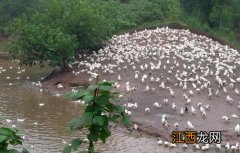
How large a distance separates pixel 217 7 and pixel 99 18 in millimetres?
17002

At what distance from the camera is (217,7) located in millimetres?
39969

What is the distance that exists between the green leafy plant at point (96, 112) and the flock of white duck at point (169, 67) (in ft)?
33.8

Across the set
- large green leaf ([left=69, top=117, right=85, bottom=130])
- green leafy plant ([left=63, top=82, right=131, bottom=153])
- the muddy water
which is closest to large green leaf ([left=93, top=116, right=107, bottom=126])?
green leafy plant ([left=63, top=82, right=131, bottom=153])

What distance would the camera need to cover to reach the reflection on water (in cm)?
1410

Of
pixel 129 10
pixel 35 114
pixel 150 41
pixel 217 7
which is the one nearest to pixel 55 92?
pixel 35 114

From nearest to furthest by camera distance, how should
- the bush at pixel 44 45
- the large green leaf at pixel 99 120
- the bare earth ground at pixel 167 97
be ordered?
1. the large green leaf at pixel 99 120
2. the bare earth ground at pixel 167 97
3. the bush at pixel 44 45

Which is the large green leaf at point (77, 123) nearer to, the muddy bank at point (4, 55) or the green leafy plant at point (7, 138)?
the green leafy plant at point (7, 138)

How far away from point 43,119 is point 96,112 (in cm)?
1323

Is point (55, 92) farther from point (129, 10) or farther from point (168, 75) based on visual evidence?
point (129, 10)

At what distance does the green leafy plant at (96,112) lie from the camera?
4.18m

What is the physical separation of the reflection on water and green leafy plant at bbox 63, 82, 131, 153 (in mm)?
9381

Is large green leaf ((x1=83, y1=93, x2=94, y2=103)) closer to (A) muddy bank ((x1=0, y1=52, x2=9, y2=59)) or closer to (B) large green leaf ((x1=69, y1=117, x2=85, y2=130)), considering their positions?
(B) large green leaf ((x1=69, y1=117, x2=85, y2=130))

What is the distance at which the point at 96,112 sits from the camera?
423cm

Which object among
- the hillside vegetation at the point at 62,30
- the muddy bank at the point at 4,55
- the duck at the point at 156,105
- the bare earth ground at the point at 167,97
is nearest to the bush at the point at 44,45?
the hillside vegetation at the point at 62,30
